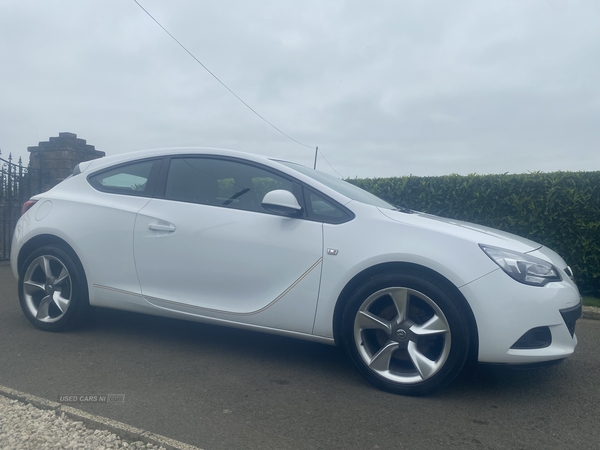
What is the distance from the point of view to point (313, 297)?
3477 millimetres

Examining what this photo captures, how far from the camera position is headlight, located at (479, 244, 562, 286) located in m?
3.13

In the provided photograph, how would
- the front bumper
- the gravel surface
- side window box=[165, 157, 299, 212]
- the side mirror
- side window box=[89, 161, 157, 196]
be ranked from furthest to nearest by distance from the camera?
side window box=[89, 161, 157, 196] → side window box=[165, 157, 299, 212] → the side mirror → the front bumper → the gravel surface

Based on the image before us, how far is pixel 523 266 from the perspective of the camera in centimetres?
315

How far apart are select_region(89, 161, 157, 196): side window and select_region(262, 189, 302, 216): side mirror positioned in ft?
3.77

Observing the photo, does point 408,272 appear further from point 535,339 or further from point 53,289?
point 53,289

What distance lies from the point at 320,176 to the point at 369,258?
1.08 metres

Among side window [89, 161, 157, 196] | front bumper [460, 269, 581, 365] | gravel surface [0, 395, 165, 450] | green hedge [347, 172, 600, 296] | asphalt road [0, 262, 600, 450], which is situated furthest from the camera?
green hedge [347, 172, 600, 296]

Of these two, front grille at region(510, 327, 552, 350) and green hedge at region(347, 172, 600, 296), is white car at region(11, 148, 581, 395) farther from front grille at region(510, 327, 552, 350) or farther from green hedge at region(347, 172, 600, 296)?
green hedge at region(347, 172, 600, 296)

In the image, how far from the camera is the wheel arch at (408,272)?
10.3ft

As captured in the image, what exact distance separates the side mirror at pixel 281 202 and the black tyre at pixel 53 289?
1.77 metres

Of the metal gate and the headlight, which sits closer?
the headlight

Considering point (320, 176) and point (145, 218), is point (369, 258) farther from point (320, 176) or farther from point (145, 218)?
point (145, 218)

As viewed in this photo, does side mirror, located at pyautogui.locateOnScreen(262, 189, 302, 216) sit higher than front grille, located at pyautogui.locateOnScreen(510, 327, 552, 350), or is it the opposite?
side mirror, located at pyautogui.locateOnScreen(262, 189, 302, 216)

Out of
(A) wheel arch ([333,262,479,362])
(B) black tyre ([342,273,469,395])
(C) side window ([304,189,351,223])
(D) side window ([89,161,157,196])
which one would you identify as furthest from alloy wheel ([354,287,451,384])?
(D) side window ([89,161,157,196])
